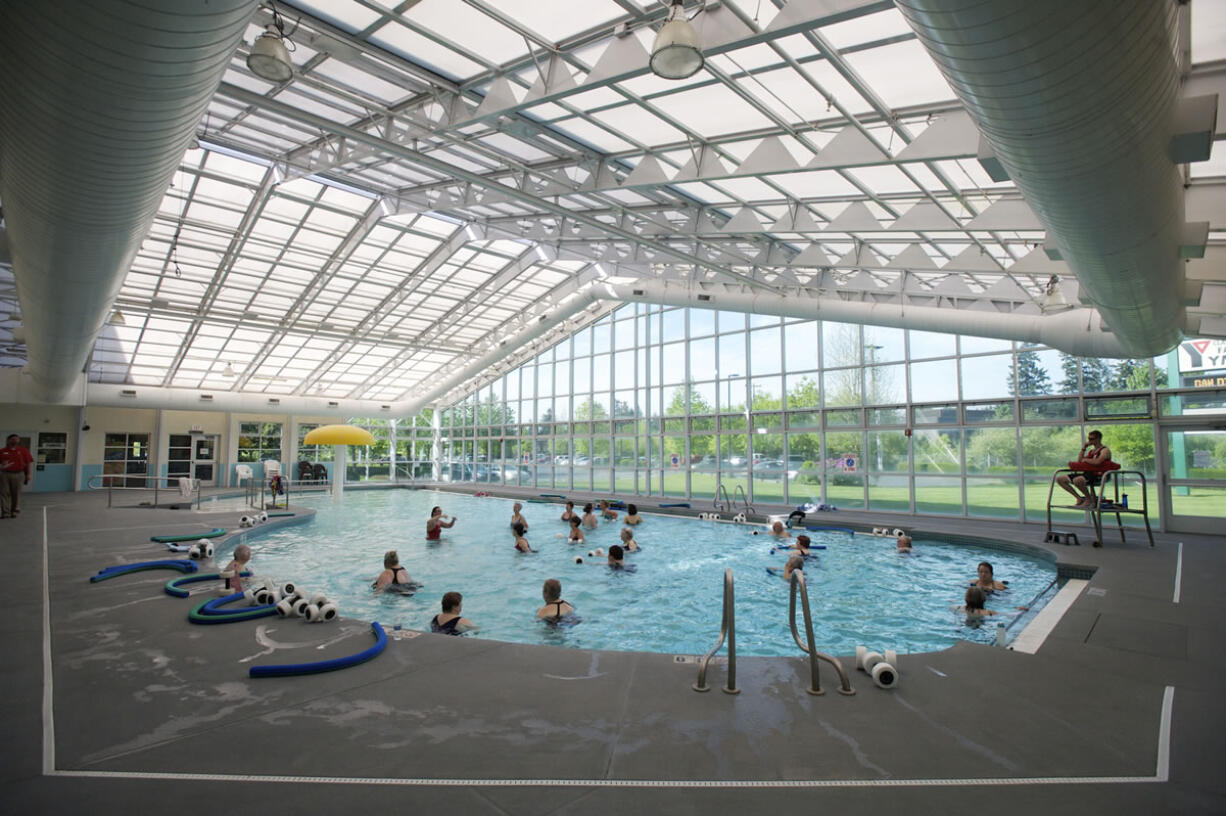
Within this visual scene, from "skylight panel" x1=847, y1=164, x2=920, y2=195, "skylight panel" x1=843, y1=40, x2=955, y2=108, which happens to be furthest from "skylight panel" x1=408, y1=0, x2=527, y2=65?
"skylight panel" x1=847, y1=164, x2=920, y2=195

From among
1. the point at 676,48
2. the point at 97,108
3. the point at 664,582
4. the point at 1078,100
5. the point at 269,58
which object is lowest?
the point at 664,582

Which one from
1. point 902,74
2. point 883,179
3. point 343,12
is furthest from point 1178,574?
point 343,12

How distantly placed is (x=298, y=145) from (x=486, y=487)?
18.1 meters

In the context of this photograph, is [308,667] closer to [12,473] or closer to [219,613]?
[219,613]

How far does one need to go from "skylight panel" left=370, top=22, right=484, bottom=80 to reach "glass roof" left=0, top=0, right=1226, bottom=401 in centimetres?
3

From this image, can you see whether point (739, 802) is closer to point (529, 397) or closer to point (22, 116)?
point (22, 116)

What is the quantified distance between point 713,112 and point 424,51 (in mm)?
3711

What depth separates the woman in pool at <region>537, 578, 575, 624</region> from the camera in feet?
24.8

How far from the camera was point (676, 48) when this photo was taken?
4.00m

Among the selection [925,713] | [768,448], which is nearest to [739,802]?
[925,713]

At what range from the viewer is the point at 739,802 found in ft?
8.19

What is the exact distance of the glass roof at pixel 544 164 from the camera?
6.19 meters

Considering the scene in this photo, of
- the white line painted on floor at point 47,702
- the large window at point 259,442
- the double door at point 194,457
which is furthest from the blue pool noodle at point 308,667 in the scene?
the large window at point 259,442

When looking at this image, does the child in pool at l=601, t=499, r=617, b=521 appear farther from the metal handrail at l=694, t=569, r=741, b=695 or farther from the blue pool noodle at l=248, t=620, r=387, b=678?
the metal handrail at l=694, t=569, r=741, b=695
